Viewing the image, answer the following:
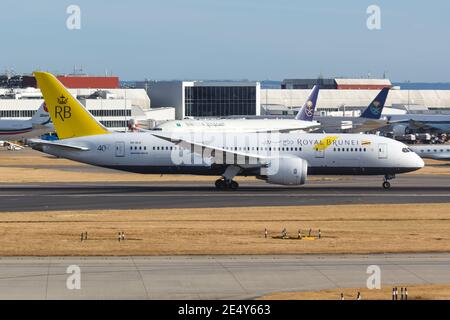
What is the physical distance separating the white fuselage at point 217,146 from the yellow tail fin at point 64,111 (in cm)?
66

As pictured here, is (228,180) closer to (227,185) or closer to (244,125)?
(227,185)

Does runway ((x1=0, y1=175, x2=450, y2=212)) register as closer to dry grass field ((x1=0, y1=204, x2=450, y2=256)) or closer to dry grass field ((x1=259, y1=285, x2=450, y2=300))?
dry grass field ((x1=0, y1=204, x2=450, y2=256))

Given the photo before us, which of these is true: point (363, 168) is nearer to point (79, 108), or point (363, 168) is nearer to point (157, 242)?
point (79, 108)

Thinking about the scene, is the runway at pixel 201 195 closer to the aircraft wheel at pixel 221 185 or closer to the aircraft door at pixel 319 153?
the aircraft wheel at pixel 221 185

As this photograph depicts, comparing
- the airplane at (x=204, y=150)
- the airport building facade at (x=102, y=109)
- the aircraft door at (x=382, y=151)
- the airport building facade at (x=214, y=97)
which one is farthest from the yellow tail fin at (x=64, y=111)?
the airport building facade at (x=214, y=97)

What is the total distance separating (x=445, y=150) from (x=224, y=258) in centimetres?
6397

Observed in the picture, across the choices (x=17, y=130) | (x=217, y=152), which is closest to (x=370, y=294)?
(x=217, y=152)

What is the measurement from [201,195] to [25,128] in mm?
70427

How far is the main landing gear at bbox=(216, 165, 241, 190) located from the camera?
6178 centimetres

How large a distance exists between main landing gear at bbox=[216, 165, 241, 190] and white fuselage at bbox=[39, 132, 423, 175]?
1.36ft

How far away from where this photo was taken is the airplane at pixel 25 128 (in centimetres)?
12412

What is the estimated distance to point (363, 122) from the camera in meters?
141

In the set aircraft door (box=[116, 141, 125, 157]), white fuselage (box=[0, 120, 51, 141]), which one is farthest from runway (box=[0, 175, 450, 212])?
white fuselage (box=[0, 120, 51, 141])

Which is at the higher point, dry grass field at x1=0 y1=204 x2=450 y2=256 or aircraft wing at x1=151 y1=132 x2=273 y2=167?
aircraft wing at x1=151 y1=132 x2=273 y2=167
